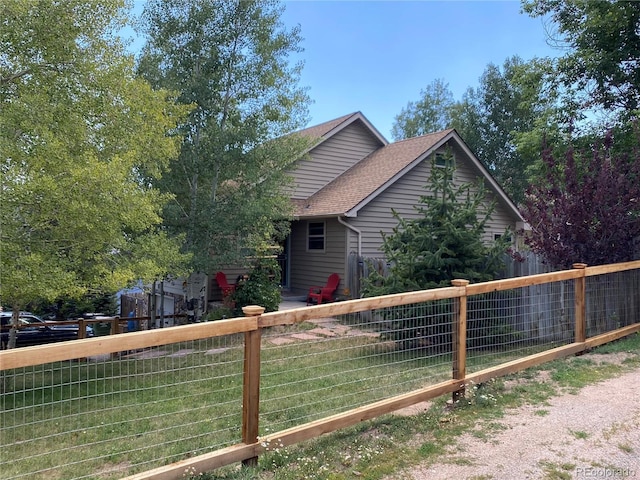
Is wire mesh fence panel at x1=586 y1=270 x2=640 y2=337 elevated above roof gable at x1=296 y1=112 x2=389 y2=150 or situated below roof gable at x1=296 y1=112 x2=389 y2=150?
below

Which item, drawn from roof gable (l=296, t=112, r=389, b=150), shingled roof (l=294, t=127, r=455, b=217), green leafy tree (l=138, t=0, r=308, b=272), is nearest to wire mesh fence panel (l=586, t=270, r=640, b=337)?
green leafy tree (l=138, t=0, r=308, b=272)

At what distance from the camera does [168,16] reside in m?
9.66

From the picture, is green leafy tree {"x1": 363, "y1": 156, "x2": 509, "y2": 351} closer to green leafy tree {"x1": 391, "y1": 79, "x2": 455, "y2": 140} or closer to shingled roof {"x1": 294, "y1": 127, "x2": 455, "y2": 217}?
shingled roof {"x1": 294, "y1": 127, "x2": 455, "y2": 217}

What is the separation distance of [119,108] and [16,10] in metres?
1.62

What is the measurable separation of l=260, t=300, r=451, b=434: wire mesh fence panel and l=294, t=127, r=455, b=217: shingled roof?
7.62 metres

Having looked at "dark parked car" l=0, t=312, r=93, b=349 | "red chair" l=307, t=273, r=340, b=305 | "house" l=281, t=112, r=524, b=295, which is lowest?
"dark parked car" l=0, t=312, r=93, b=349

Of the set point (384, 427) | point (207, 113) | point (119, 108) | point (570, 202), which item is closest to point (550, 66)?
point (570, 202)

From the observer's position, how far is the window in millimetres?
14381

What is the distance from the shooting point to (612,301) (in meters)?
7.16

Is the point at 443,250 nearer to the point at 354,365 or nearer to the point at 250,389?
the point at 354,365

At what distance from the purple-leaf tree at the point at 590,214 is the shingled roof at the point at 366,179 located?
5773mm

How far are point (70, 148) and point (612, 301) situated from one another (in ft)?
26.6

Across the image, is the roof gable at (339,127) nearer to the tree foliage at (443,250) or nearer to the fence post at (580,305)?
the tree foliage at (443,250)

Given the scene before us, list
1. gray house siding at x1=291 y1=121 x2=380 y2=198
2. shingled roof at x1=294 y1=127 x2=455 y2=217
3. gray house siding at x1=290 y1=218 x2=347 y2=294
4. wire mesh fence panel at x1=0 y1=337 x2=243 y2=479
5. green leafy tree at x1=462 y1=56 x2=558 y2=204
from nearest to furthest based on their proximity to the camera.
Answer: wire mesh fence panel at x1=0 y1=337 x2=243 y2=479 < shingled roof at x1=294 y1=127 x2=455 y2=217 < gray house siding at x1=290 y1=218 x2=347 y2=294 < gray house siding at x1=291 y1=121 x2=380 y2=198 < green leafy tree at x1=462 y1=56 x2=558 y2=204
